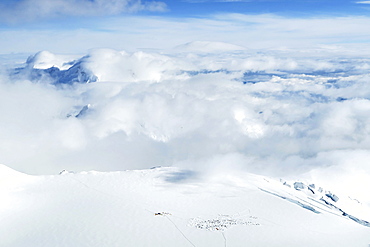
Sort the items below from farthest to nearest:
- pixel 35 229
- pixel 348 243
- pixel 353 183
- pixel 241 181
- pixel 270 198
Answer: pixel 353 183 → pixel 241 181 → pixel 270 198 → pixel 35 229 → pixel 348 243

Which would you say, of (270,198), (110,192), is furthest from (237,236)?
(110,192)

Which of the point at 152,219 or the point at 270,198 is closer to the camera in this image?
the point at 152,219

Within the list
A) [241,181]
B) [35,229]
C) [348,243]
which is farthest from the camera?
[241,181]

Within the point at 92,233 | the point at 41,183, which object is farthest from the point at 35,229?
the point at 41,183

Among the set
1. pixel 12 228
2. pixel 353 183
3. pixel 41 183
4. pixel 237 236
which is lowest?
pixel 353 183

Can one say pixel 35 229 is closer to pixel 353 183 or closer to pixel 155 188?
pixel 155 188

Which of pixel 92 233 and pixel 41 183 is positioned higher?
pixel 92 233

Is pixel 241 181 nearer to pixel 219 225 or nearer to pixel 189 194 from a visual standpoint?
pixel 189 194
